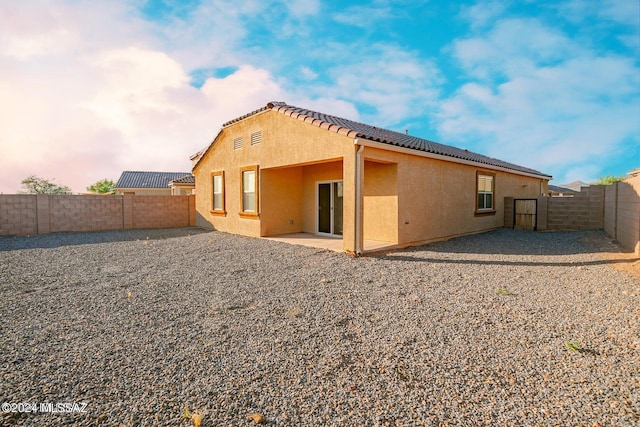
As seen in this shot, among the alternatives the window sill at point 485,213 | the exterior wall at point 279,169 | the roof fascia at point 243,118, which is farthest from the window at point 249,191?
A: the window sill at point 485,213

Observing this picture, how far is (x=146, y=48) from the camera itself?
26.3 feet

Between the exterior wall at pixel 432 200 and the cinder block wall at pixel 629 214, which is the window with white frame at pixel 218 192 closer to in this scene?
the exterior wall at pixel 432 200

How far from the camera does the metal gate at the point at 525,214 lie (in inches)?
566

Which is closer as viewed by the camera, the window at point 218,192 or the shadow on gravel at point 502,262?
the shadow on gravel at point 502,262

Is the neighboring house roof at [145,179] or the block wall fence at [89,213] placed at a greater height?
the neighboring house roof at [145,179]

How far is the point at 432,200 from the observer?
10906 millimetres

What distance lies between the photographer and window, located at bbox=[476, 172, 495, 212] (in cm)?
1357

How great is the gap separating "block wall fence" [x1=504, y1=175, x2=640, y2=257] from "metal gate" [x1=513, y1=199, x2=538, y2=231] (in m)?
0.15

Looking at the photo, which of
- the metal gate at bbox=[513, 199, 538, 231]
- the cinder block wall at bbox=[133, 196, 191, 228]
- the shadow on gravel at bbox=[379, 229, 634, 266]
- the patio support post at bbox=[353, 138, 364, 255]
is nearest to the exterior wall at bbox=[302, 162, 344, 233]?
the patio support post at bbox=[353, 138, 364, 255]

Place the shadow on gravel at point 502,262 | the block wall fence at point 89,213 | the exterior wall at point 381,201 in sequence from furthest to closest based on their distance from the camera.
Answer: the block wall fence at point 89,213 < the exterior wall at point 381,201 < the shadow on gravel at point 502,262

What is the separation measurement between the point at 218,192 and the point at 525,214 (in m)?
14.5

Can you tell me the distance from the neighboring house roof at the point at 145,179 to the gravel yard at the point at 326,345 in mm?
32887

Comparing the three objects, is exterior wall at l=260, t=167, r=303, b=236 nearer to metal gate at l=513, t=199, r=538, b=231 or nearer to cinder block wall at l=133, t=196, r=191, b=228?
cinder block wall at l=133, t=196, r=191, b=228

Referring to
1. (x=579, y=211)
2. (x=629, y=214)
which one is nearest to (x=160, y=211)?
(x=629, y=214)
